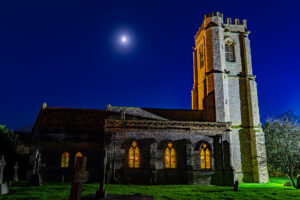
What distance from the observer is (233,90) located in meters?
31.1

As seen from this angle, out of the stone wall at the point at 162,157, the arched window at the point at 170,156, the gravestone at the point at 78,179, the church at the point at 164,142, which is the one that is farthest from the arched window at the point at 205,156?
the gravestone at the point at 78,179

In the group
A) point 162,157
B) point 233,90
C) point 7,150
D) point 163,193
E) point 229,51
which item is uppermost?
point 229,51

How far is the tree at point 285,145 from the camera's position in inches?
846

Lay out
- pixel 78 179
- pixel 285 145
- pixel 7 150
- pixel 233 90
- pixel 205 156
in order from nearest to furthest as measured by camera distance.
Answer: pixel 78 179 → pixel 285 145 → pixel 205 156 → pixel 7 150 → pixel 233 90

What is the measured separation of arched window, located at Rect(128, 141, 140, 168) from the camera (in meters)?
24.4

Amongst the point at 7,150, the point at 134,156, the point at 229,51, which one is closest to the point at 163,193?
the point at 134,156

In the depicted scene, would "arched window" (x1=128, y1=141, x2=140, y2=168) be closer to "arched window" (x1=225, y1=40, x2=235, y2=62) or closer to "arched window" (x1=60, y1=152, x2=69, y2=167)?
"arched window" (x1=60, y1=152, x2=69, y2=167)

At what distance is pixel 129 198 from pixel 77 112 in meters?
19.8

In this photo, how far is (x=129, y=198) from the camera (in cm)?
1069

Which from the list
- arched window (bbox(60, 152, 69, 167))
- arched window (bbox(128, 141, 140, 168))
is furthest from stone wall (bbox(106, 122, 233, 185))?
arched window (bbox(60, 152, 69, 167))

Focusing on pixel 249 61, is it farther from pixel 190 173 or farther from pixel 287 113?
pixel 190 173

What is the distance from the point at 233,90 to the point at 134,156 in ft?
51.7

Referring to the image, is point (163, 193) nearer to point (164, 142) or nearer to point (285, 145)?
point (164, 142)

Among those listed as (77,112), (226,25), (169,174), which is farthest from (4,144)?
(226,25)
